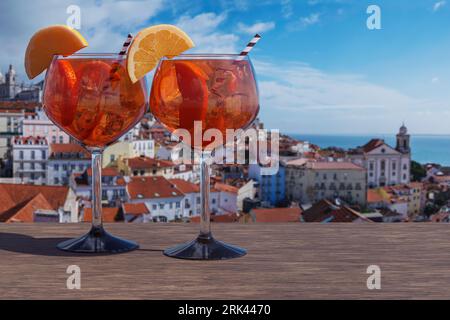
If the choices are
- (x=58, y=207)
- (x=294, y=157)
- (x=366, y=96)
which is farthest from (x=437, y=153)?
(x=58, y=207)

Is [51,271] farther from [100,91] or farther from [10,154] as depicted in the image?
[10,154]

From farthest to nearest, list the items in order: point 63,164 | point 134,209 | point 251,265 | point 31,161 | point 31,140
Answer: point 31,140 → point 63,164 → point 31,161 → point 134,209 → point 251,265

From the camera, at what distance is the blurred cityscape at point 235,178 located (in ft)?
47.7

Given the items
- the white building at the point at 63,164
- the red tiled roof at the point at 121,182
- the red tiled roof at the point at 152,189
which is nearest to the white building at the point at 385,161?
the red tiled roof at the point at 152,189

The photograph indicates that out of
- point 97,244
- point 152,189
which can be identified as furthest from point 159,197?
point 97,244

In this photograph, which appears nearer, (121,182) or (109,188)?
(109,188)

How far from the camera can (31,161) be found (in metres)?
17.3

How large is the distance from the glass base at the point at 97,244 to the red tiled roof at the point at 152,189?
14002 mm

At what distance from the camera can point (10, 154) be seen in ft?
65.3

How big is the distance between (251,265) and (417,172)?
21.3 meters

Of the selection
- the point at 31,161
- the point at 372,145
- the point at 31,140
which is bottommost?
the point at 31,161

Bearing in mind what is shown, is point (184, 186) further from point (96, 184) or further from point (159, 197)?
point (96, 184)

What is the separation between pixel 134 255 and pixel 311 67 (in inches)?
1007

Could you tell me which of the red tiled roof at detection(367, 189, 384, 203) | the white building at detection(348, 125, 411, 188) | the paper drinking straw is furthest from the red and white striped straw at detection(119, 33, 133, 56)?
the white building at detection(348, 125, 411, 188)
